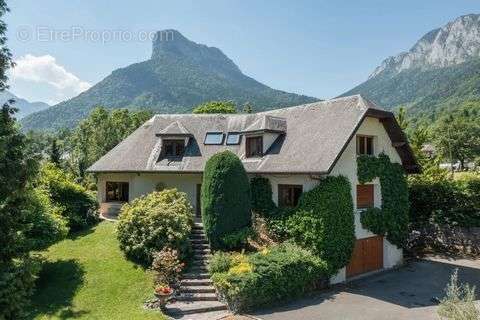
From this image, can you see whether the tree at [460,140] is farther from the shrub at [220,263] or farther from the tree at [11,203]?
the tree at [11,203]

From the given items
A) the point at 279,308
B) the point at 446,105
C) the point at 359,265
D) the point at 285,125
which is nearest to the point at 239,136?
the point at 285,125

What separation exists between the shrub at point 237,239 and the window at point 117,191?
11.4m

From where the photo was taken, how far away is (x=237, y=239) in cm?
2170

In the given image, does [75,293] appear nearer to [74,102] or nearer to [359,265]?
[359,265]

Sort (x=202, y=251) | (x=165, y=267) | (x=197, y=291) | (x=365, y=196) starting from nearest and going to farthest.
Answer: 1. (x=165, y=267)
2. (x=197, y=291)
3. (x=202, y=251)
4. (x=365, y=196)

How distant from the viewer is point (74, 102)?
150500 mm

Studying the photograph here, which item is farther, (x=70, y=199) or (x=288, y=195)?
(x=70, y=199)

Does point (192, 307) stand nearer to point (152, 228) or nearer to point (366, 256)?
point (152, 228)

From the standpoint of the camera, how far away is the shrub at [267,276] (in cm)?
1794

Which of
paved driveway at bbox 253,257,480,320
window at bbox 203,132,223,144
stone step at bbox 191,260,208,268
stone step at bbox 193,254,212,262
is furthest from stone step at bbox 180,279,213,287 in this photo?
window at bbox 203,132,223,144

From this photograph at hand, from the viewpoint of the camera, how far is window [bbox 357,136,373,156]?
24.3 m

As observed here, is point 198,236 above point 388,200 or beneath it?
beneath

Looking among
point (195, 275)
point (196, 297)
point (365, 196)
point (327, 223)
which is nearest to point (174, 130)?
point (195, 275)

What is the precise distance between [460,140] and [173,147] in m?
73.7
